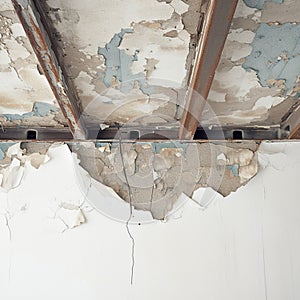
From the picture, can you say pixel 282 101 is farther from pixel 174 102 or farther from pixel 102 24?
pixel 102 24

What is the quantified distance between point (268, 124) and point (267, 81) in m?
0.78

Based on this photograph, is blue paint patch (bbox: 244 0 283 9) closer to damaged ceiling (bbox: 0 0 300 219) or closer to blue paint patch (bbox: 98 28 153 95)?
damaged ceiling (bbox: 0 0 300 219)

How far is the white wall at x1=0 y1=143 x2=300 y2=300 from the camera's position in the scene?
301 centimetres

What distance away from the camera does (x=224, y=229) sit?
3.11 metres

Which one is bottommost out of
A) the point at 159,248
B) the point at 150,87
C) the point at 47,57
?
the point at 159,248

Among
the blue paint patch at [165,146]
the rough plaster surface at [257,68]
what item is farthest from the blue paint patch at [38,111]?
the rough plaster surface at [257,68]

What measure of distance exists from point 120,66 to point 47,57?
1.23 feet

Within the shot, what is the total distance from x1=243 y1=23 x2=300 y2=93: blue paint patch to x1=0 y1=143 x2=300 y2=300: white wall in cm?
98

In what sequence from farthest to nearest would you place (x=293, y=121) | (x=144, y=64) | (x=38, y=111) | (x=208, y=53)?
(x=293, y=121) < (x=38, y=111) < (x=144, y=64) < (x=208, y=53)

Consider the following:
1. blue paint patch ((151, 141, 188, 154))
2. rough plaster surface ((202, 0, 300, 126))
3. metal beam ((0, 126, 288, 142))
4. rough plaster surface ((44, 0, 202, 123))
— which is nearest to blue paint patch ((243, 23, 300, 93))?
rough plaster surface ((202, 0, 300, 126))

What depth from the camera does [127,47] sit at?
6.92 ft

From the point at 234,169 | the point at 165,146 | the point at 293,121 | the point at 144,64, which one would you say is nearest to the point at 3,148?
the point at 165,146

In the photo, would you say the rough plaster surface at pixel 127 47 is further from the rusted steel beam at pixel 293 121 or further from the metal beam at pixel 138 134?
the rusted steel beam at pixel 293 121

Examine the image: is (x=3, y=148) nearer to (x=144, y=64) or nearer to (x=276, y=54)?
(x=144, y=64)
